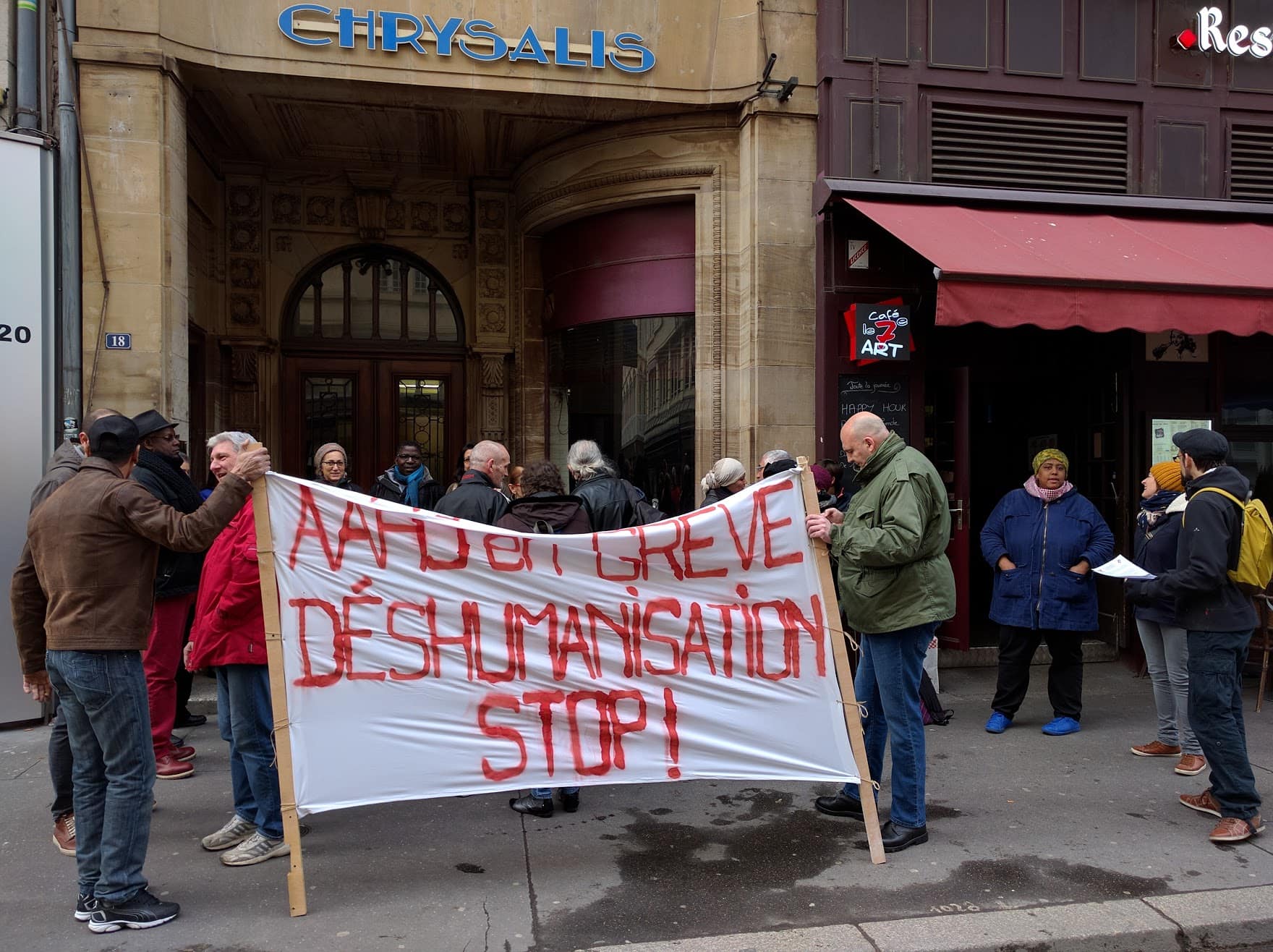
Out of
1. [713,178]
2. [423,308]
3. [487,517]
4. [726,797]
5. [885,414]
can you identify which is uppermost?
[713,178]

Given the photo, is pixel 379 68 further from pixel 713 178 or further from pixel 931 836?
pixel 931 836

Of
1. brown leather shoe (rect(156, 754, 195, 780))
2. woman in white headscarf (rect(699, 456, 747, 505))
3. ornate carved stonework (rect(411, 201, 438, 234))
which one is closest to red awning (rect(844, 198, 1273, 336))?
woman in white headscarf (rect(699, 456, 747, 505))

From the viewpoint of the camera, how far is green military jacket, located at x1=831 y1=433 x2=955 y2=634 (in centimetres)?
411

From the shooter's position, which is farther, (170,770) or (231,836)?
(170,770)

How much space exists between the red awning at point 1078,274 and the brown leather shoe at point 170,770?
5.34 m

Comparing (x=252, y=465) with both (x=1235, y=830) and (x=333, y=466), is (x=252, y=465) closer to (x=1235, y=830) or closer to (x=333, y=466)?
(x=333, y=466)

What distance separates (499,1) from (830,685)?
609 centimetres

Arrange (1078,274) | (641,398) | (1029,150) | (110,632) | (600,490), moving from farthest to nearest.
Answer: (641,398)
(1029,150)
(1078,274)
(600,490)
(110,632)

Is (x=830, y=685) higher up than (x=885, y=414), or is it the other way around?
(x=885, y=414)

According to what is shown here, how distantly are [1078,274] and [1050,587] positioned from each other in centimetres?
218

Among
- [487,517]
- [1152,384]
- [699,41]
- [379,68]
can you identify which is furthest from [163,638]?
[1152,384]

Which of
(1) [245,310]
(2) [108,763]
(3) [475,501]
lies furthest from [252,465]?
(1) [245,310]

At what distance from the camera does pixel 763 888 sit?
3.89 m

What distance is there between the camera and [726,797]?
16.4ft
